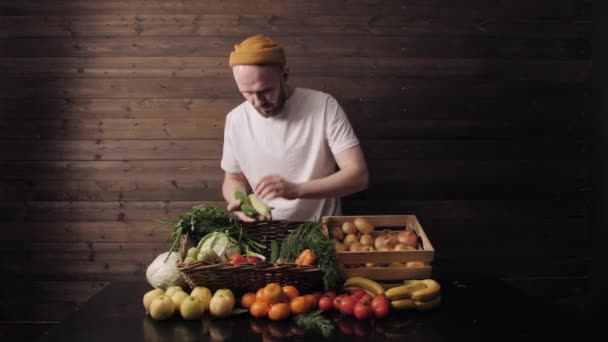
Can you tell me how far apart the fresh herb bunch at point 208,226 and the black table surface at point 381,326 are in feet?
1.08

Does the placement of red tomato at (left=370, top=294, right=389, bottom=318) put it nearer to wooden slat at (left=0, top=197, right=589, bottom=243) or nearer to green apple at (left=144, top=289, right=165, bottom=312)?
green apple at (left=144, top=289, right=165, bottom=312)

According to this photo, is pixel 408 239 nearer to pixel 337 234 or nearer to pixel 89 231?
pixel 337 234

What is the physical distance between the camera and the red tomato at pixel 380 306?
5.76 ft

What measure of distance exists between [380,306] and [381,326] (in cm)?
6

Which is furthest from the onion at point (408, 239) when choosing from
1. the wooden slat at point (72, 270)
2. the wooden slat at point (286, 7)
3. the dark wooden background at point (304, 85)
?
the wooden slat at point (72, 270)

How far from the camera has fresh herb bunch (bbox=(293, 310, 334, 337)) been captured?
1673 mm

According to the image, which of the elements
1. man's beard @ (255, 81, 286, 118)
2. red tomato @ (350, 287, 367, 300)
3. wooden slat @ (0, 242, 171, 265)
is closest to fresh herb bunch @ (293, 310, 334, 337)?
red tomato @ (350, 287, 367, 300)

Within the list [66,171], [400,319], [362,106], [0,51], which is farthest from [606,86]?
[0,51]

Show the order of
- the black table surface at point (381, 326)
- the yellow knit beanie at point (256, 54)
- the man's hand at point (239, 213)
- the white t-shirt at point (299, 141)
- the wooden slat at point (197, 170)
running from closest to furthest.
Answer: the black table surface at point (381, 326), the man's hand at point (239, 213), the yellow knit beanie at point (256, 54), the white t-shirt at point (299, 141), the wooden slat at point (197, 170)

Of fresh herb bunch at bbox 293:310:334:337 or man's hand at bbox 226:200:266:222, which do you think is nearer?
fresh herb bunch at bbox 293:310:334:337

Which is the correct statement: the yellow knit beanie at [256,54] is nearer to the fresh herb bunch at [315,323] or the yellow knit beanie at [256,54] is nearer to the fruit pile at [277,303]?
the fruit pile at [277,303]

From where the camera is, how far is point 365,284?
192 centimetres

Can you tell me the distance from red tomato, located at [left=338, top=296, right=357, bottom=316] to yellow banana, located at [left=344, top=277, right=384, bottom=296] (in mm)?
125

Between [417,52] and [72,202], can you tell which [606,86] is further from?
[72,202]
